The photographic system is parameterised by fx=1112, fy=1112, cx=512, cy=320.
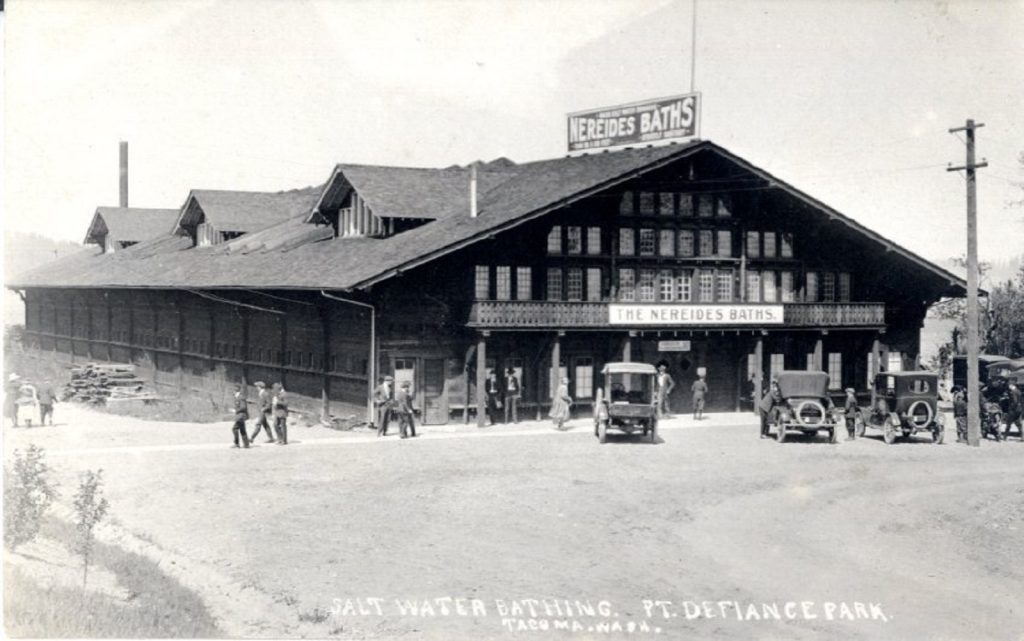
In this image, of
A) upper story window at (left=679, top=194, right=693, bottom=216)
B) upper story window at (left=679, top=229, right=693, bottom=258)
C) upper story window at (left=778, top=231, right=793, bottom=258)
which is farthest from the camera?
upper story window at (left=778, top=231, right=793, bottom=258)

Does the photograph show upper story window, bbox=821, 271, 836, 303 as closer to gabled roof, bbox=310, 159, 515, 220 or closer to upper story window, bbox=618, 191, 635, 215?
upper story window, bbox=618, 191, 635, 215

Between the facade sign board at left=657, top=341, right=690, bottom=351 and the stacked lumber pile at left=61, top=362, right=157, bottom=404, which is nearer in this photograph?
the facade sign board at left=657, top=341, right=690, bottom=351

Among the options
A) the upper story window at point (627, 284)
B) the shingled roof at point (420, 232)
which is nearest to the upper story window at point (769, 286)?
the shingled roof at point (420, 232)

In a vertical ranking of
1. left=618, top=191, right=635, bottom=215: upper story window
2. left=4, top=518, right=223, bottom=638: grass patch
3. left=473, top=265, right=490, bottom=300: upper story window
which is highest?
left=618, top=191, right=635, bottom=215: upper story window

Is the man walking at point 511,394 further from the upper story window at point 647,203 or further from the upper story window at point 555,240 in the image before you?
the upper story window at point 647,203

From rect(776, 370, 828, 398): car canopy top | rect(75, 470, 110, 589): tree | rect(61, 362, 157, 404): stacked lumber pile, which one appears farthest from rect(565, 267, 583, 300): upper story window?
rect(75, 470, 110, 589): tree

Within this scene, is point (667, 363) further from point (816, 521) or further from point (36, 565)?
point (36, 565)

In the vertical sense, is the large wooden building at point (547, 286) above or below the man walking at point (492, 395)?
above
